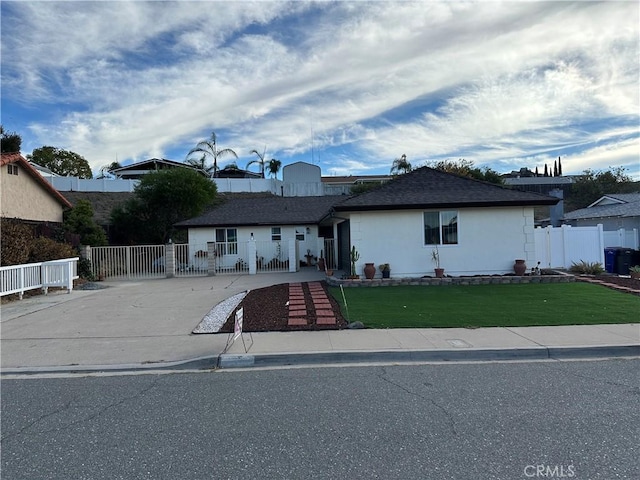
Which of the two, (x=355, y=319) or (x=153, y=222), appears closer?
(x=355, y=319)

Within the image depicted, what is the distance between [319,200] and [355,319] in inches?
826

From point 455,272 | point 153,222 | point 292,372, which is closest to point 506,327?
point 292,372

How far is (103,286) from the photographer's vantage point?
16.9 metres

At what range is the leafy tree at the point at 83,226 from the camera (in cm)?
2334

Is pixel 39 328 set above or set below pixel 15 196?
below

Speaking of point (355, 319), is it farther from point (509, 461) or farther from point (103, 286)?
point (103, 286)

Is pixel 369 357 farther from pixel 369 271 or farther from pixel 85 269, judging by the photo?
pixel 85 269

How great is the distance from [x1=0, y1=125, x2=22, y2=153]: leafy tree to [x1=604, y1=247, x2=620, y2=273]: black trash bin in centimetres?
3906

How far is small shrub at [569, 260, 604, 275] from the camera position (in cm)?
1566

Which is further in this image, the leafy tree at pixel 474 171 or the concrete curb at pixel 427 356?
the leafy tree at pixel 474 171

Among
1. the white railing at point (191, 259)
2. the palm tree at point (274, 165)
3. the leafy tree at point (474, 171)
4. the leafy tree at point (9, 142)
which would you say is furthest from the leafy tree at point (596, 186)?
the leafy tree at point (9, 142)

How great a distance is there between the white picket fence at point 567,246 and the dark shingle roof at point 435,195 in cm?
250

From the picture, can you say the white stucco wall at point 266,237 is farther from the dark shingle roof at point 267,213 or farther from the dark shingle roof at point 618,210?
the dark shingle roof at point 618,210

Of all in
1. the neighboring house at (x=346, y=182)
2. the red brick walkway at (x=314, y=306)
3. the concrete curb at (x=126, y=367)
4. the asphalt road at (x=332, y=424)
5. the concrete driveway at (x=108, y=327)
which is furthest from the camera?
the neighboring house at (x=346, y=182)
